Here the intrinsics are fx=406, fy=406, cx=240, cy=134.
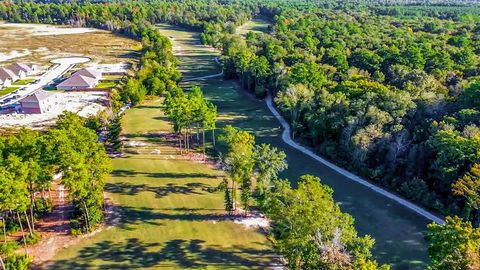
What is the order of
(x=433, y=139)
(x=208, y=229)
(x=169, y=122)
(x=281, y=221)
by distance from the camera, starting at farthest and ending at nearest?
1. (x=169, y=122)
2. (x=433, y=139)
3. (x=208, y=229)
4. (x=281, y=221)

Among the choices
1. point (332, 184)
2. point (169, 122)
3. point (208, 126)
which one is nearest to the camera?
point (332, 184)

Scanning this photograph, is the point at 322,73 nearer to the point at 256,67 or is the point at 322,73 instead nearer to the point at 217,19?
the point at 256,67

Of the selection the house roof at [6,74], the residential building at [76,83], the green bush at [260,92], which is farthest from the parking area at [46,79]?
the green bush at [260,92]

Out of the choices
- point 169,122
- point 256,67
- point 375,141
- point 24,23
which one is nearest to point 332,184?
point 375,141

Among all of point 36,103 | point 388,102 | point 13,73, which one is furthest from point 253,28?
point 388,102

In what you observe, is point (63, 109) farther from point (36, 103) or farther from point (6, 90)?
point (6, 90)

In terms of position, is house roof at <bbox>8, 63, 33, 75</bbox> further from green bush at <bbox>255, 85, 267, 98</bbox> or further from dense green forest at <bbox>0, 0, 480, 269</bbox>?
green bush at <bbox>255, 85, 267, 98</bbox>
